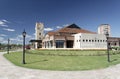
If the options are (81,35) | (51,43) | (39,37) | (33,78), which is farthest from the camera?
(39,37)

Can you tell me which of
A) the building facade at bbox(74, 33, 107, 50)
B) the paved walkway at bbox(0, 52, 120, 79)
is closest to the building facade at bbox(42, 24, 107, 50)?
the building facade at bbox(74, 33, 107, 50)

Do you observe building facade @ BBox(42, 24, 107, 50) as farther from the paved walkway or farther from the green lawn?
the paved walkway

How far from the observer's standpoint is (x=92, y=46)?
4469 centimetres

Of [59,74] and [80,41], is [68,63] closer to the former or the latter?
[59,74]

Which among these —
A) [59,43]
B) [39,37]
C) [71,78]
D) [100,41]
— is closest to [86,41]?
[100,41]

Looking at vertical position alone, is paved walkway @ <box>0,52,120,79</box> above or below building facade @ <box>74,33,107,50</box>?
below

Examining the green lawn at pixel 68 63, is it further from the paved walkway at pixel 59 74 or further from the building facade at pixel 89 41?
the building facade at pixel 89 41

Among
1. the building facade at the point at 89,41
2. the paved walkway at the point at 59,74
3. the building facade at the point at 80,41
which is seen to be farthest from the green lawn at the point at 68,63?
the building facade at the point at 80,41

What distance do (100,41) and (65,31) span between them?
14.1 m

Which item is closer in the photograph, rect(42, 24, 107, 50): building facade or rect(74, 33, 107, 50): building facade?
rect(74, 33, 107, 50): building facade

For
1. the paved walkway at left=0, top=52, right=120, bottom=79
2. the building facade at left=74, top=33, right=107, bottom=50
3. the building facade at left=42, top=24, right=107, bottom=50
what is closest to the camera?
the paved walkway at left=0, top=52, right=120, bottom=79

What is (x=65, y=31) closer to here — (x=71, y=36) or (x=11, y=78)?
(x=71, y=36)

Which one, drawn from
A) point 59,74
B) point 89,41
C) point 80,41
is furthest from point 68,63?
point 89,41

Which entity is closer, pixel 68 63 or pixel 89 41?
pixel 68 63
